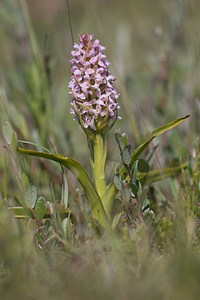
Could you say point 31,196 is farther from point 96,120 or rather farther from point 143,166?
point 143,166

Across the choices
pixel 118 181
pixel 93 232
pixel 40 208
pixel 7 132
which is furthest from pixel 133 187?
pixel 7 132

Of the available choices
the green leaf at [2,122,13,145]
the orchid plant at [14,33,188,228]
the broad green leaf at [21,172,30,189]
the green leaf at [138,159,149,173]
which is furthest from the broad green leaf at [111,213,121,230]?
the green leaf at [2,122,13,145]

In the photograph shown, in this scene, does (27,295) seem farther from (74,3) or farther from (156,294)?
(74,3)

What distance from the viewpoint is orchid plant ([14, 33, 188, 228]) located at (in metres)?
1.14

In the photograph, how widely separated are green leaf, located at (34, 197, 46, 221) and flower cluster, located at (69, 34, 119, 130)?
0.30 m

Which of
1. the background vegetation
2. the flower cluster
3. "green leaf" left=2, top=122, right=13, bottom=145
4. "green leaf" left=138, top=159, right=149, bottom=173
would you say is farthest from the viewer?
"green leaf" left=138, top=159, right=149, bottom=173

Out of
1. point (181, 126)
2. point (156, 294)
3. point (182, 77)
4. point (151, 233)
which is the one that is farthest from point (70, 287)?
point (182, 77)

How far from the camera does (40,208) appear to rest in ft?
4.03

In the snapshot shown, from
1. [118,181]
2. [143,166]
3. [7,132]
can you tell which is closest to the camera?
[118,181]

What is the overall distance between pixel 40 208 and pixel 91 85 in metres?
0.46

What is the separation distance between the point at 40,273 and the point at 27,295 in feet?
0.39

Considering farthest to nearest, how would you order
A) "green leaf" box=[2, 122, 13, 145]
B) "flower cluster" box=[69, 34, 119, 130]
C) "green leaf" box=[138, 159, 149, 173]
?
"green leaf" box=[138, 159, 149, 173] < "green leaf" box=[2, 122, 13, 145] < "flower cluster" box=[69, 34, 119, 130]

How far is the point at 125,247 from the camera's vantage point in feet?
3.51

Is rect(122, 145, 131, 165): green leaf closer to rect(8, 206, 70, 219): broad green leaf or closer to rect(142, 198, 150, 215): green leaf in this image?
rect(142, 198, 150, 215): green leaf
